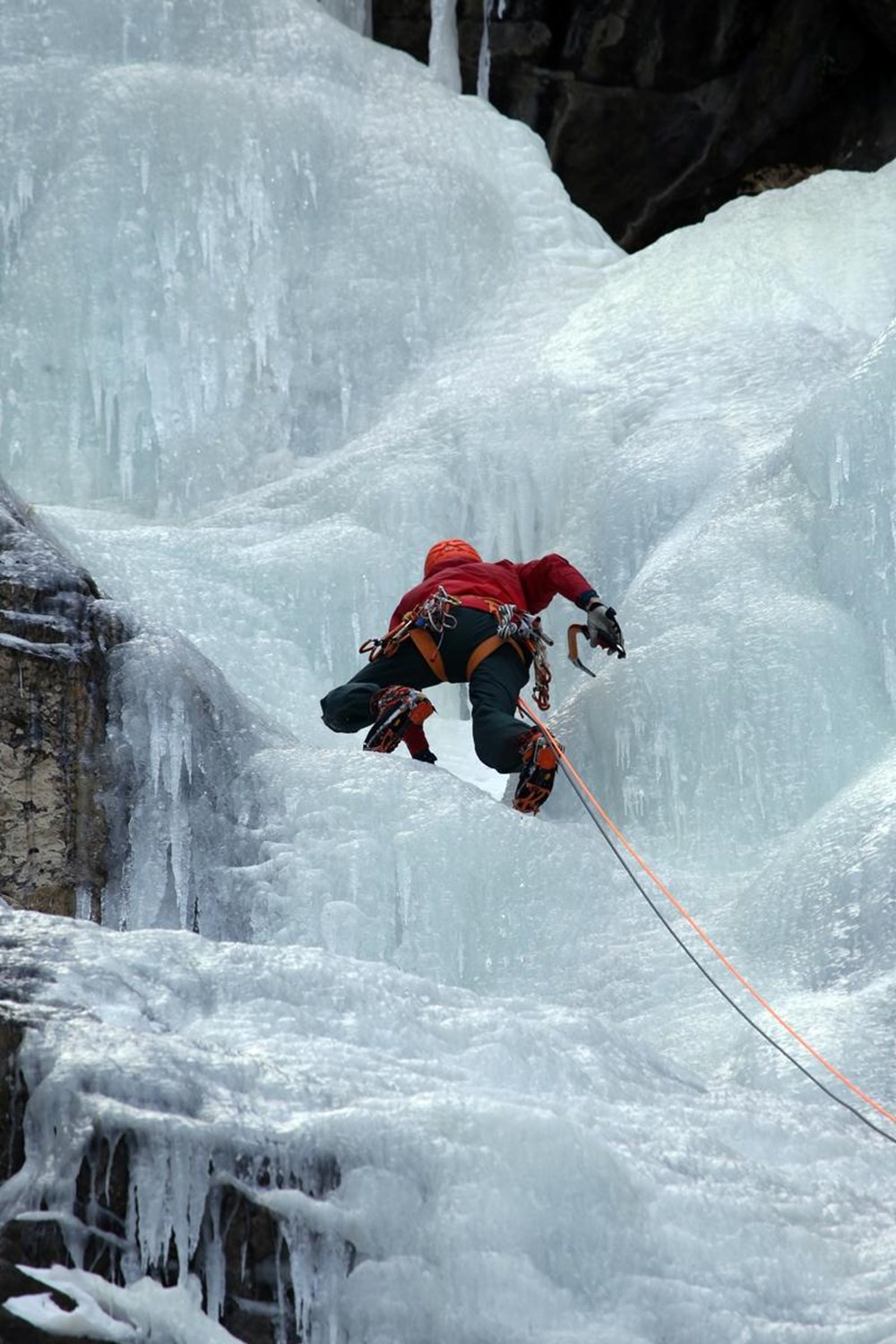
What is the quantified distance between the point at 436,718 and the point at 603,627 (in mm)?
1705

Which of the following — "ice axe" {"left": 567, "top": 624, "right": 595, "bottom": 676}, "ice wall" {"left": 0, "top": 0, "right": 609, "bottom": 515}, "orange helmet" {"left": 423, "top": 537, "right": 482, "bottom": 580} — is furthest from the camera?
"ice wall" {"left": 0, "top": 0, "right": 609, "bottom": 515}

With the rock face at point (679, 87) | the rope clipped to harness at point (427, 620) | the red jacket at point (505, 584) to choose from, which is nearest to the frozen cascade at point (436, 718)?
A: the red jacket at point (505, 584)

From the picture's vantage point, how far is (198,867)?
602 cm

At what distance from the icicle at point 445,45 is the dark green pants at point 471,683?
16.9 ft

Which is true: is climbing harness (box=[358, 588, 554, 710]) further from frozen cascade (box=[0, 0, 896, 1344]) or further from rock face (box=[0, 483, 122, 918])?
rock face (box=[0, 483, 122, 918])

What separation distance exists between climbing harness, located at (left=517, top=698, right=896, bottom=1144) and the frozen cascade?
55mm

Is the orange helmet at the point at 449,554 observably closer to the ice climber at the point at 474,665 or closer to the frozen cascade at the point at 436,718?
the ice climber at the point at 474,665

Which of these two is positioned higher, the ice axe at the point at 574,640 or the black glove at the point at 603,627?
the black glove at the point at 603,627

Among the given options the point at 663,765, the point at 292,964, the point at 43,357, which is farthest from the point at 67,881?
the point at 43,357

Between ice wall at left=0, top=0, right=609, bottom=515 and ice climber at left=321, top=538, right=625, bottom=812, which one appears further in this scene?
ice wall at left=0, top=0, right=609, bottom=515

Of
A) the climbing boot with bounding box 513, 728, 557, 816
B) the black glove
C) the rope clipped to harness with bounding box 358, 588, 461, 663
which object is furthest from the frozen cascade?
the rope clipped to harness with bounding box 358, 588, 461, 663

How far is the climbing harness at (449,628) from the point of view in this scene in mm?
6570

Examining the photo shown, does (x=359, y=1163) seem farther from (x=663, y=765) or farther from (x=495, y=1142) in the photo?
(x=663, y=765)

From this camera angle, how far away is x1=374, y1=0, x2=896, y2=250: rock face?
11.3m
